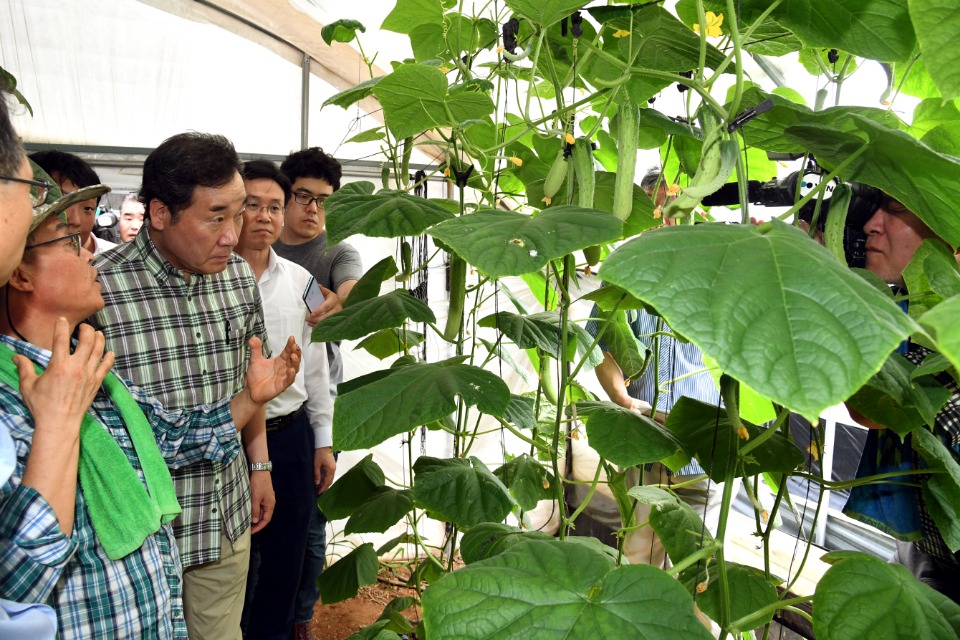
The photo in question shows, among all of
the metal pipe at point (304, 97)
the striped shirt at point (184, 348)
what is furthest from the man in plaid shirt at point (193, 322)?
the metal pipe at point (304, 97)

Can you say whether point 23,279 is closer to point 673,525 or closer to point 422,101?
point 422,101

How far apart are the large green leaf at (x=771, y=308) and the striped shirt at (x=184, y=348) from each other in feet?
4.30

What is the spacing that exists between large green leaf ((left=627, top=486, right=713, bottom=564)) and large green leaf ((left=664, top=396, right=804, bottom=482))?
4.3 inches

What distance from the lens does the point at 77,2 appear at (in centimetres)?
271

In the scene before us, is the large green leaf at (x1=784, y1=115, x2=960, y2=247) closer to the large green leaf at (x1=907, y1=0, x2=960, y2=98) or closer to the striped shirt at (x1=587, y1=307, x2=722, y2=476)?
the large green leaf at (x1=907, y1=0, x2=960, y2=98)

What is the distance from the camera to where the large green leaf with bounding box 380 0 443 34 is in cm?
122

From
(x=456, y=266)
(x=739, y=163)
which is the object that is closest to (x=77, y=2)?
(x=456, y=266)

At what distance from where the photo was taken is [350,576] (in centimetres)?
166

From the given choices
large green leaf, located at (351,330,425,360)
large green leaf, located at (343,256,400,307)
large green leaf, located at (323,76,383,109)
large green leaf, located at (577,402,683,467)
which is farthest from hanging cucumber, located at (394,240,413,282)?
large green leaf, located at (577,402,683,467)

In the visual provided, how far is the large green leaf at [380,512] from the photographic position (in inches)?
53.7

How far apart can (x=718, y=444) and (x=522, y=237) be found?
1.61 ft

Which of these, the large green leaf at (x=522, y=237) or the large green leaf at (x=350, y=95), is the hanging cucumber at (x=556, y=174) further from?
the large green leaf at (x=350, y=95)

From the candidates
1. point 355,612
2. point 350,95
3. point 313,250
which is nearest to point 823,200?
point 350,95

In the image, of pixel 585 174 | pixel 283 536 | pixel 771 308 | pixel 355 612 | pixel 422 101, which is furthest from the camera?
pixel 355 612
